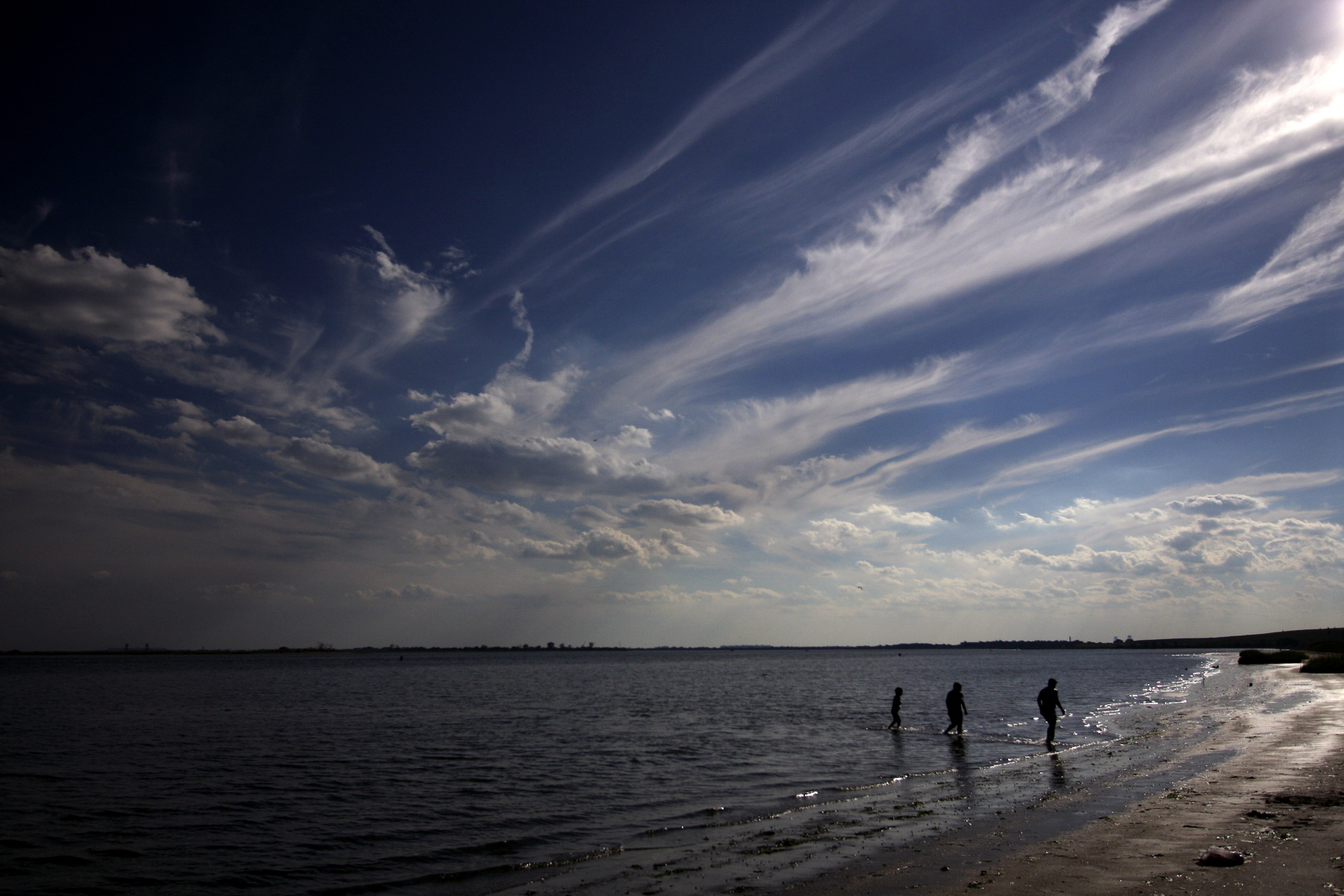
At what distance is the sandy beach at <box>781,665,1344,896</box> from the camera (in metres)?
9.41

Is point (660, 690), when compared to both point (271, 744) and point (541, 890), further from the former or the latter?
point (541, 890)

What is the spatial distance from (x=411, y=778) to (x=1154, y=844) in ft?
63.4

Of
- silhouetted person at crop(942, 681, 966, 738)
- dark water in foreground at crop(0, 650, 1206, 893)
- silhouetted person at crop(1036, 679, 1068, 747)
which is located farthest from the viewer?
silhouetted person at crop(942, 681, 966, 738)

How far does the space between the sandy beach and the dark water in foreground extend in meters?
5.04

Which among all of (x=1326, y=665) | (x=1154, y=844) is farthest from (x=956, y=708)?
(x=1326, y=665)

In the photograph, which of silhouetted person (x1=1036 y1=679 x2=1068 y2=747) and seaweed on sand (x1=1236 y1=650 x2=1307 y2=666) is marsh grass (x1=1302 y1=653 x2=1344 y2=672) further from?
silhouetted person (x1=1036 y1=679 x2=1068 y2=747)

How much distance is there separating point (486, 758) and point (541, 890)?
15.1 metres

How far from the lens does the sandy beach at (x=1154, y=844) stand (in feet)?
30.9

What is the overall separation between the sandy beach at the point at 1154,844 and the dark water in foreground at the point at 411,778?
5.04m

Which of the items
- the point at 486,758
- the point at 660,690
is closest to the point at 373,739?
the point at 486,758

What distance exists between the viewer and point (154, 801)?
61.6ft

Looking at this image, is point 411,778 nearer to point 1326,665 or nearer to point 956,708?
point 956,708

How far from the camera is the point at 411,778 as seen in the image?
2188cm

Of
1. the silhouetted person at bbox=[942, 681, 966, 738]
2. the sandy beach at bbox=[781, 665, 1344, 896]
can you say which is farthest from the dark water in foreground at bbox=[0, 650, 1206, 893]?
the sandy beach at bbox=[781, 665, 1344, 896]
